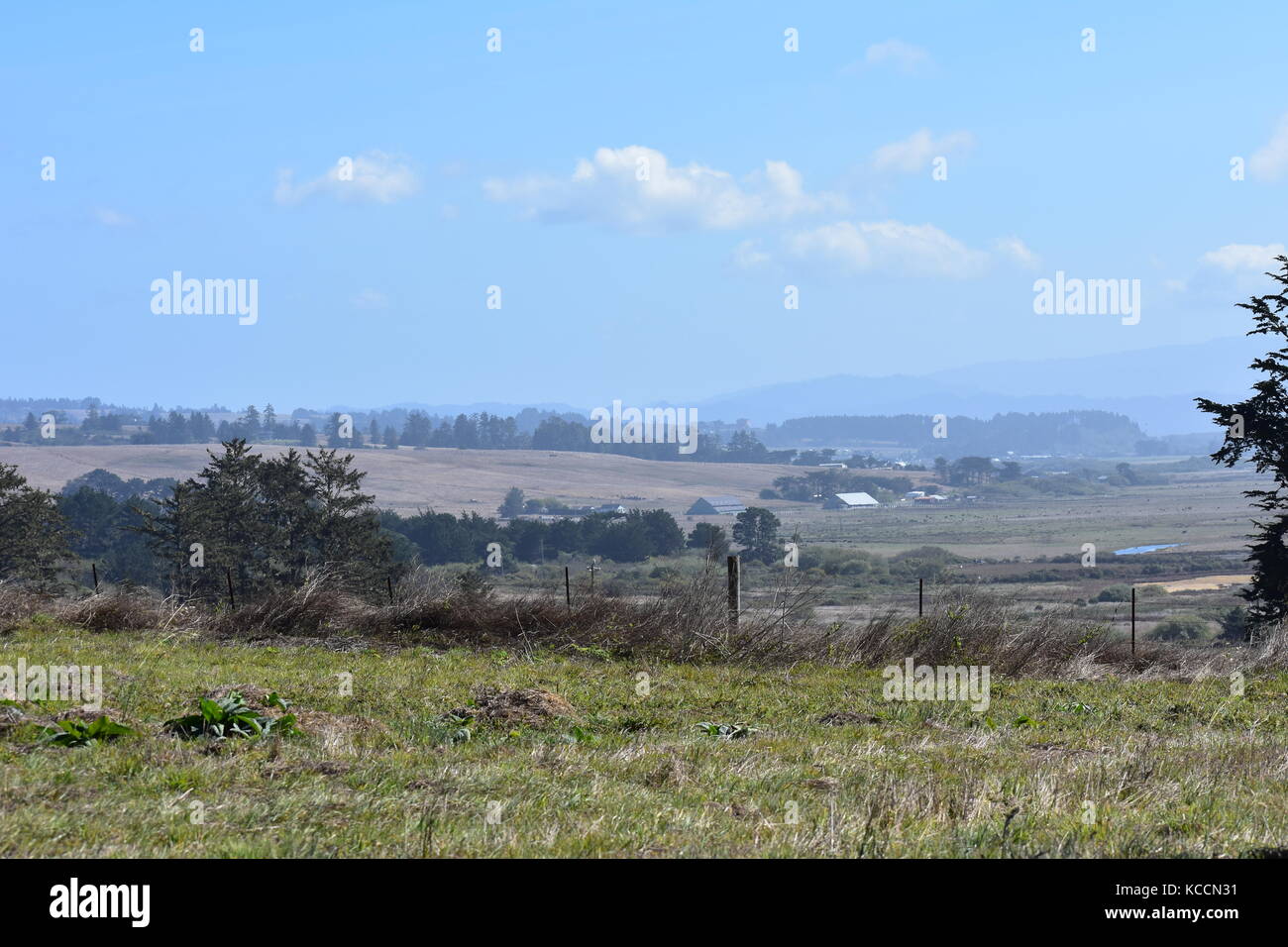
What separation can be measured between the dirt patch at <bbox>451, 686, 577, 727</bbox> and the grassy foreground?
6.3 inches

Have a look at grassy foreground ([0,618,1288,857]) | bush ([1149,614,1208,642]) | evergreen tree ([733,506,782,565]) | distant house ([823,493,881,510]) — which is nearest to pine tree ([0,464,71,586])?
grassy foreground ([0,618,1288,857])

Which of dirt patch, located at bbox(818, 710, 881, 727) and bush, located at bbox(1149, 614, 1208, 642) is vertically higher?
dirt patch, located at bbox(818, 710, 881, 727)

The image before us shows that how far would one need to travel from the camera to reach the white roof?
15462cm

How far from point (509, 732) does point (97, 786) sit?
3.26 meters

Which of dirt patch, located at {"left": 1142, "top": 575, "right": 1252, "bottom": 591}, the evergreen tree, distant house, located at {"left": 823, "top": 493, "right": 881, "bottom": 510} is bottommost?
dirt patch, located at {"left": 1142, "top": 575, "right": 1252, "bottom": 591}

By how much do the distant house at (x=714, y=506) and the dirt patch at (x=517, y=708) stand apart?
4203 inches

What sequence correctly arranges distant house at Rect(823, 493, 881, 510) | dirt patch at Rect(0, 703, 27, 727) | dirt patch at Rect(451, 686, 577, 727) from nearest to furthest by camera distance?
1. dirt patch at Rect(0, 703, 27, 727)
2. dirt patch at Rect(451, 686, 577, 727)
3. distant house at Rect(823, 493, 881, 510)

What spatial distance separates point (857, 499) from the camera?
15700 cm

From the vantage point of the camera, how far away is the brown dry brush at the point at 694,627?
1521 cm

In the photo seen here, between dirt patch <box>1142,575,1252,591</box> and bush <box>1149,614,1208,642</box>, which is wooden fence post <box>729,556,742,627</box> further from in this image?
dirt patch <box>1142,575,1252,591</box>

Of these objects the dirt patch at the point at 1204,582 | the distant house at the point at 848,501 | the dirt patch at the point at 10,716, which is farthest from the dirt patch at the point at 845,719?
the distant house at the point at 848,501

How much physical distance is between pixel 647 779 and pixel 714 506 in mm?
122667
